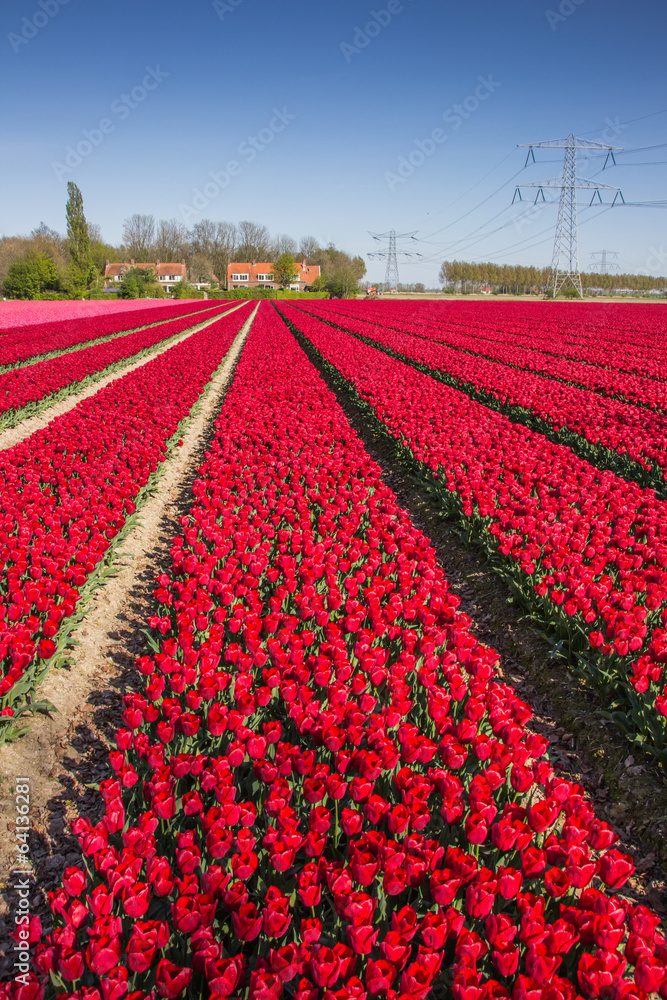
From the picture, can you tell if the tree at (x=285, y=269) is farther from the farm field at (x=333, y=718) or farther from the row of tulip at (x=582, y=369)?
the farm field at (x=333, y=718)

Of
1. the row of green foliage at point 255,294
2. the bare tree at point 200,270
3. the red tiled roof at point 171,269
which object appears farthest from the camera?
the bare tree at point 200,270

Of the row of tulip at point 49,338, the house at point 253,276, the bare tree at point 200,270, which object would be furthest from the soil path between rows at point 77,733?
the house at point 253,276

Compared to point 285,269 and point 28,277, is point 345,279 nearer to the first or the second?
point 285,269

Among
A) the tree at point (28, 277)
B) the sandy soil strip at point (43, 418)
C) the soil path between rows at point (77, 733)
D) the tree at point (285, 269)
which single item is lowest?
the soil path between rows at point (77, 733)

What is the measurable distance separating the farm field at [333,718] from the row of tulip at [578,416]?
4.4 inches

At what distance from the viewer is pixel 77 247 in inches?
2876

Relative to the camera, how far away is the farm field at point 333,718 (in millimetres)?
1847

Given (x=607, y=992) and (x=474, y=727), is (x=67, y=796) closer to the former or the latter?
(x=474, y=727)

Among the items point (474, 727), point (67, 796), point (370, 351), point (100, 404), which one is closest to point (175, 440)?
point (100, 404)

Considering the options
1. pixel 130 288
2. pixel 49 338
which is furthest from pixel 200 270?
pixel 49 338

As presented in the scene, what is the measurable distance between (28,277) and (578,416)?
2708 inches

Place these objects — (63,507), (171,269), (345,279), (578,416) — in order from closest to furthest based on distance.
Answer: (63,507), (578,416), (345,279), (171,269)

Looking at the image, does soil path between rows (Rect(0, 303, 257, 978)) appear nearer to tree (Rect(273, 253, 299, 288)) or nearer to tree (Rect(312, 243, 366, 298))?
tree (Rect(312, 243, 366, 298))

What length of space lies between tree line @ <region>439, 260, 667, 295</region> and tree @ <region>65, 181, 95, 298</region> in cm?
8049
